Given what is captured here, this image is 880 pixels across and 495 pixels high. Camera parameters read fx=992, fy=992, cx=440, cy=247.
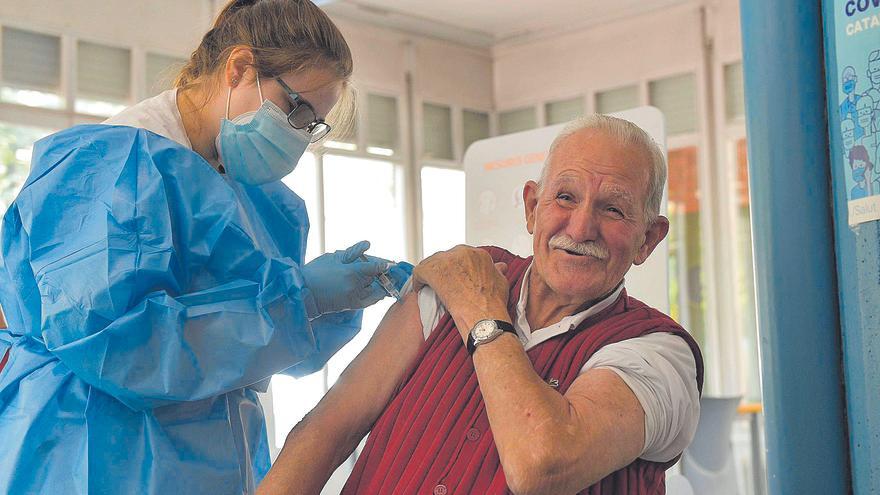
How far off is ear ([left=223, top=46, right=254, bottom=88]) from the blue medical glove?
384mm

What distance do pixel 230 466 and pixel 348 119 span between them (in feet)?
2.64

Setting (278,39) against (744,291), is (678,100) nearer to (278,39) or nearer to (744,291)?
(744,291)

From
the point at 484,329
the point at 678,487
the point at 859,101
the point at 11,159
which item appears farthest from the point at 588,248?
the point at 11,159

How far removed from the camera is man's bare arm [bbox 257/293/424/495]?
A: 5.48 feet

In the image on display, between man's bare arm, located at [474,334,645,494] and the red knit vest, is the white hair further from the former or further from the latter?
man's bare arm, located at [474,334,645,494]

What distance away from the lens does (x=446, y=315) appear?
169 centimetres

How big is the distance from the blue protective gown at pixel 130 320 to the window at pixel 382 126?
20.2 ft

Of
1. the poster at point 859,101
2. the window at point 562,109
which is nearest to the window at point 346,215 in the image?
the window at point 562,109

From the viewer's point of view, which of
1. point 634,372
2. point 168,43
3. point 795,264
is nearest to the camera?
point 634,372

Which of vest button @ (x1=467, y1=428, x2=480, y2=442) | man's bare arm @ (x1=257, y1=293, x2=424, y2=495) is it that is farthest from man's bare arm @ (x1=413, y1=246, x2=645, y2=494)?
man's bare arm @ (x1=257, y1=293, x2=424, y2=495)

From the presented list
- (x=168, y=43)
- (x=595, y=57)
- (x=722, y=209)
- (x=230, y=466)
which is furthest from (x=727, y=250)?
(x=230, y=466)

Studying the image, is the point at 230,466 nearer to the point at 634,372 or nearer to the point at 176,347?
the point at 176,347

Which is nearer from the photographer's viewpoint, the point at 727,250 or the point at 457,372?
the point at 457,372

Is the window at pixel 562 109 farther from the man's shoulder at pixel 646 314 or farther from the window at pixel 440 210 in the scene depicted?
the man's shoulder at pixel 646 314
